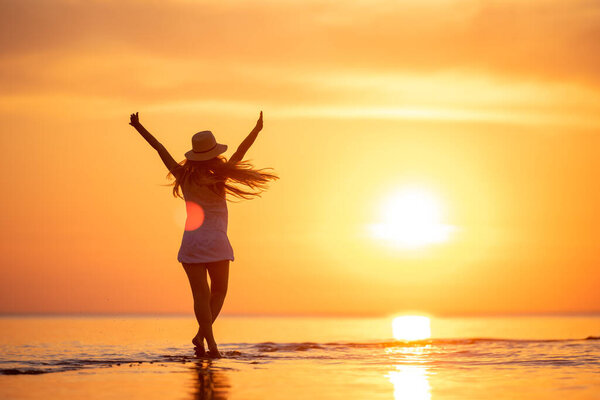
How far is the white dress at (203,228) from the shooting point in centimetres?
1118

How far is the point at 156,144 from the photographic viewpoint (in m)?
11.6

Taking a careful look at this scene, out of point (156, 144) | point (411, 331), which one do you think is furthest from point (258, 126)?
point (411, 331)

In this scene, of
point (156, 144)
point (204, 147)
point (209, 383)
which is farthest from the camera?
point (156, 144)

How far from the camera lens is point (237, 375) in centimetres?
835

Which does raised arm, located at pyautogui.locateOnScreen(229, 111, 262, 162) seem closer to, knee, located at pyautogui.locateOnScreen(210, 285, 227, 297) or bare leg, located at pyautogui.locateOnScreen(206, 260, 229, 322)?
bare leg, located at pyautogui.locateOnScreen(206, 260, 229, 322)

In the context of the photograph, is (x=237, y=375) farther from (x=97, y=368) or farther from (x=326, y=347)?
(x=326, y=347)

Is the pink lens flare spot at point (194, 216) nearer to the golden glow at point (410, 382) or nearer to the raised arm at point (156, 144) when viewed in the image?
the raised arm at point (156, 144)

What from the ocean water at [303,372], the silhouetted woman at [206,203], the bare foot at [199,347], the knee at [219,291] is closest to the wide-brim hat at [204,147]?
the silhouetted woman at [206,203]

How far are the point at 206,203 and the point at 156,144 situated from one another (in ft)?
3.59

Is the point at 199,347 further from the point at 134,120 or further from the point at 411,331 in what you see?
the point at 411,331

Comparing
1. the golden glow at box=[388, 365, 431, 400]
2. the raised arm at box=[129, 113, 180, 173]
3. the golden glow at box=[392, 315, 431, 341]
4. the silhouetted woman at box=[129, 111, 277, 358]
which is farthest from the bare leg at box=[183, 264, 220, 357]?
the golden glow at box=[392, 315, 431, 341]

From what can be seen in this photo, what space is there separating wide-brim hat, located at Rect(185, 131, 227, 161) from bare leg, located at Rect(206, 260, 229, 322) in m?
1.43

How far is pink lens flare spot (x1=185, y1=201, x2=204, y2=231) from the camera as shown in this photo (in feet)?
37.1

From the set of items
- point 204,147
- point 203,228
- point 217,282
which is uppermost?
point 204,147
